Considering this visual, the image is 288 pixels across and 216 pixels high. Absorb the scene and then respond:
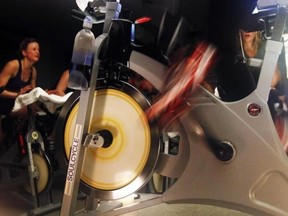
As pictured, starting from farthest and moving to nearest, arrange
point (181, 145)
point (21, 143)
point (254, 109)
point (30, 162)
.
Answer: point (21, 143) < point (30, 162) < point (181, 145) < point (254, 109)

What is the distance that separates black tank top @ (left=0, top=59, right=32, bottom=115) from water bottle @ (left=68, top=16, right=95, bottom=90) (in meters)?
1.19

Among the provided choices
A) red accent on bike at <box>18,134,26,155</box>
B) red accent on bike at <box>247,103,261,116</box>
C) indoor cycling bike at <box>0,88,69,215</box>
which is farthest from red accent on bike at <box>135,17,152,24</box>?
red accent on bike at <box>18,134,26,155</box>

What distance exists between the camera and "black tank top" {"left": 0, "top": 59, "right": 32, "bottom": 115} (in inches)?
101

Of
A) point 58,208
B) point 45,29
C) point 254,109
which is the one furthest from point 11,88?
point 254,109

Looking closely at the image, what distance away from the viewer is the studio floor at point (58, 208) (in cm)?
219

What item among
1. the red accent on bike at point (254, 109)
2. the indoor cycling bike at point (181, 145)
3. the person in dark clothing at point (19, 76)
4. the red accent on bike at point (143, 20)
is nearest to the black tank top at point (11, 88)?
the person in dark clothing at point (19, 76)

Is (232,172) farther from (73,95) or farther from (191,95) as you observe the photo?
(73,95)

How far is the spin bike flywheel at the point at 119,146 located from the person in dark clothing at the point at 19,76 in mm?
1036

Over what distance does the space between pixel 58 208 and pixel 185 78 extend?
4.81 ft

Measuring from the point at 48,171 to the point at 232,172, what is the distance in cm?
144

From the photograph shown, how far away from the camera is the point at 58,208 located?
2410 millimetres

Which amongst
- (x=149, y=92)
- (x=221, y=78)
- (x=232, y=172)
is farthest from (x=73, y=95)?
→ (x=232, y=172)

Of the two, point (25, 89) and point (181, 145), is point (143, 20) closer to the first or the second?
point (181, 145)

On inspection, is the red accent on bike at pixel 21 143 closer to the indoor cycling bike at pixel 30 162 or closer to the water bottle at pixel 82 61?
the indoor cycling bike at pixel 30 162
